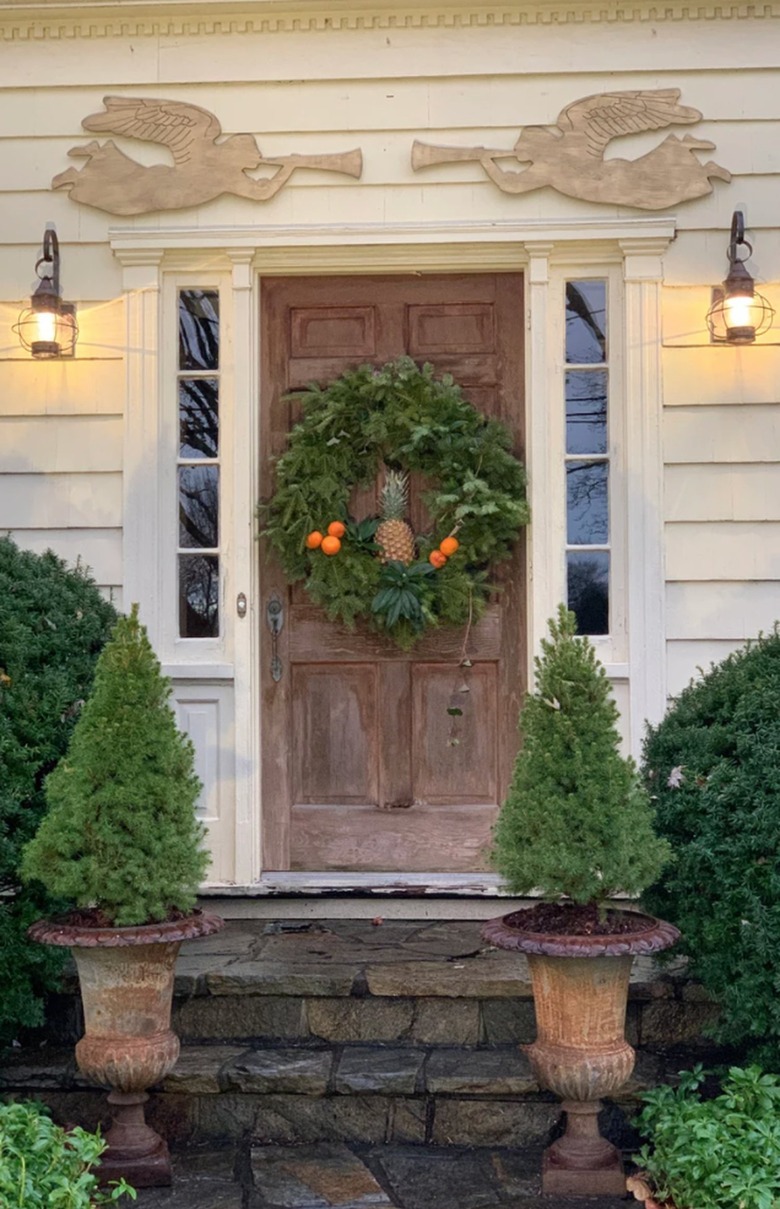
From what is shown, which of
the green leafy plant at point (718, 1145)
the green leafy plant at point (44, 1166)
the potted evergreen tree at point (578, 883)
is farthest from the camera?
the potted evergreen tree at point (578, 883)

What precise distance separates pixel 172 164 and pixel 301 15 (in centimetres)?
70

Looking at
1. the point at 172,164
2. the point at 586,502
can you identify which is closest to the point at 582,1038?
the point at 586,502

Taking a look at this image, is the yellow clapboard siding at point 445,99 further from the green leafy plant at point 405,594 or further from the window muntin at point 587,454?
the green leafy plant at point 405,594

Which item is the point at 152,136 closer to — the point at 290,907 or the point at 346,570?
the point at 346,570

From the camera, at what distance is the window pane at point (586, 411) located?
167 inches

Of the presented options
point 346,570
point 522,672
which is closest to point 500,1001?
point 522,672

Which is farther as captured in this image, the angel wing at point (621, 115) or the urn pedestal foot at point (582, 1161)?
the angel wing at point (621, 115)

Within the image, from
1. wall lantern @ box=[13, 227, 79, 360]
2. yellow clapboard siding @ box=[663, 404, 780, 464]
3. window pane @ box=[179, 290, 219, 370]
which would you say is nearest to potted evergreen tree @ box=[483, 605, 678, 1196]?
yellow clapboard siding @ box=[663, 404, 780, 464]

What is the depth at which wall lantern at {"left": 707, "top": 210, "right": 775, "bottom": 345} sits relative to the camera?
399cm

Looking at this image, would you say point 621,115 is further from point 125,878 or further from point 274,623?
point 125,878

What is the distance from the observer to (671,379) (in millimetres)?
4137

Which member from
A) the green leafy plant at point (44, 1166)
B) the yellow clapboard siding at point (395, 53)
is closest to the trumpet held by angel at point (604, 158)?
the yellow clapboard siding at point (395, 53)

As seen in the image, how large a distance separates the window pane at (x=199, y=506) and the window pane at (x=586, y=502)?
126 cm

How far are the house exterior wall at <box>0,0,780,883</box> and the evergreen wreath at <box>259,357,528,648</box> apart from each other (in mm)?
201
